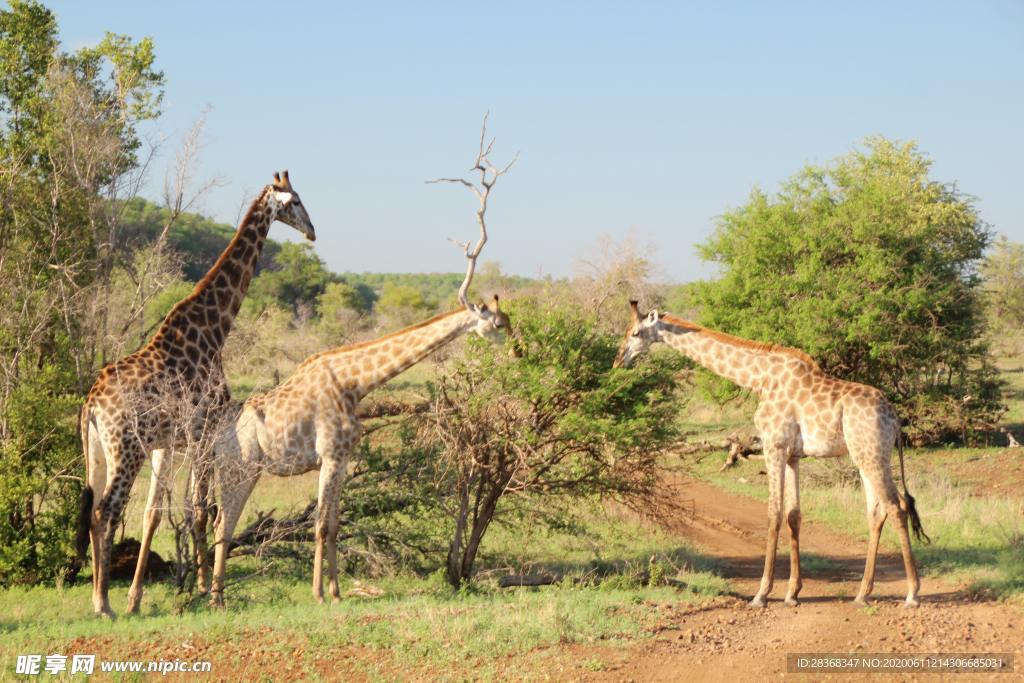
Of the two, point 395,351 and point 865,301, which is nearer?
point 395,351

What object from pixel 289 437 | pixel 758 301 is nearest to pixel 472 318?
pixel 289 437

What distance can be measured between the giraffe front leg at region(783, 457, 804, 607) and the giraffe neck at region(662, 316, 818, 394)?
89 cm

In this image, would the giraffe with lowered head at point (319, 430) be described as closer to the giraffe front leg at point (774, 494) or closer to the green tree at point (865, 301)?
the giraffe front leg at point (774, 494)

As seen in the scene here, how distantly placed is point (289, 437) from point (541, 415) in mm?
2558

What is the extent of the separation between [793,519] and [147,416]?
6.24 m

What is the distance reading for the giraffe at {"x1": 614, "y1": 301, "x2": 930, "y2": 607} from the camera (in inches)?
408

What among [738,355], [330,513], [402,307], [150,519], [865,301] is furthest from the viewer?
[402,307]

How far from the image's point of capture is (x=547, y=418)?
11336 mm

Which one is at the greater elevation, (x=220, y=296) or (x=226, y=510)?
(x=220, y=296)

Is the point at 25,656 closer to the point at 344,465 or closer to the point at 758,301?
the point at 344,465

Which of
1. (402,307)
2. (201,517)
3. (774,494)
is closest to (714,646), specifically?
(774,494)

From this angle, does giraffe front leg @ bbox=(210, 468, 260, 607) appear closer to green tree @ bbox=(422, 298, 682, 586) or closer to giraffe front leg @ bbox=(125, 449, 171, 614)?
giraffe front leg @ bbox=(125, 449, 171, 614)

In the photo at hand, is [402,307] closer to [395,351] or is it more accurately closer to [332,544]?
[395,351]

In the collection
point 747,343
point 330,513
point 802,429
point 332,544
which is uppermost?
point 747,343
